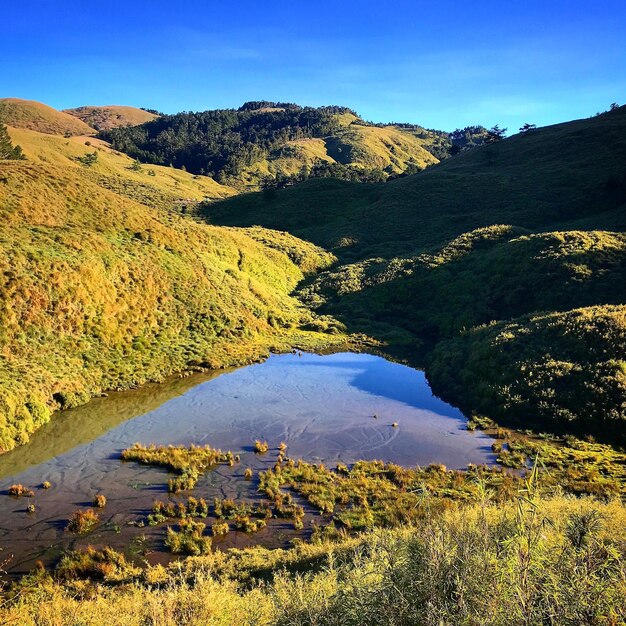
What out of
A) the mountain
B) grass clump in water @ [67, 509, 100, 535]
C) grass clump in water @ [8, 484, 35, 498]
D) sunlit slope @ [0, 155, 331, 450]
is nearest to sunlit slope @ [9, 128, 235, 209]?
the mountain

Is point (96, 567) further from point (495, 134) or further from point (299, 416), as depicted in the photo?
point (495, 134)

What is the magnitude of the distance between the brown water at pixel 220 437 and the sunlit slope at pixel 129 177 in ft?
230

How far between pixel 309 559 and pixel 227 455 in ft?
29.2

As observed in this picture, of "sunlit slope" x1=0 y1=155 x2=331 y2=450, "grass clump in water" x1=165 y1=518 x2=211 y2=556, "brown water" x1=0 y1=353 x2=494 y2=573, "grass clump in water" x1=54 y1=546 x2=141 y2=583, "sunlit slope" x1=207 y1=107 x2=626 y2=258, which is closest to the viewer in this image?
"grass clump in water" x1=54 y1=546 x2=141 y2=583

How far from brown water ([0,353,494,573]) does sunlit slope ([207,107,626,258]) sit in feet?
130

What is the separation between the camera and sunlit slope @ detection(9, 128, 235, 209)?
98.8 meters

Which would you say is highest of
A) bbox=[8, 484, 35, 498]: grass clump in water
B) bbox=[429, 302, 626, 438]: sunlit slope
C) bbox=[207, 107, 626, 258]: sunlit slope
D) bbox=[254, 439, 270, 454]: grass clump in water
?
bbox=[207, 107, 626, 258]: sunlit slope

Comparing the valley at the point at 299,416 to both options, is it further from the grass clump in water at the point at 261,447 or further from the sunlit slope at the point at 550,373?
the grass clump in water at the point at 261,447

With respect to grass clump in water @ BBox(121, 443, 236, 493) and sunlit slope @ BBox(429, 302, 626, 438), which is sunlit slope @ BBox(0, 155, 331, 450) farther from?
sunlit slope @ BBox(429, 302, 626, 438)

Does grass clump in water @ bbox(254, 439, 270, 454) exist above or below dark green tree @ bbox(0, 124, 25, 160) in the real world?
below

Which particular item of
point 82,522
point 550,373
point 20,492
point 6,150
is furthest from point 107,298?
point 6,150

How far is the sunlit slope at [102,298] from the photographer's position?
2748 cm

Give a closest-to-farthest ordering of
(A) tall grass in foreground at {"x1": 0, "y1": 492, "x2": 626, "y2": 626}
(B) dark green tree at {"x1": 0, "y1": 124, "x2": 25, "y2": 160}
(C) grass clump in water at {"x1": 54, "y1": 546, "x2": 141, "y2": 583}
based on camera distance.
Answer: (A) tall grass in foreground at {"x1": 0, "y1": 492, "x2": 626, "y2": 626}
(C) grass clump in water at {"x1": 54, "y1": 546, "x2": 141, "y2": 583}
(B) dark green tree at {"x1": 0, "y1": 124, "x2": 25, "y2": 160}

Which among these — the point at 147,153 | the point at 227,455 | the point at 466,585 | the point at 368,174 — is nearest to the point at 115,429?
the point at 227,455
